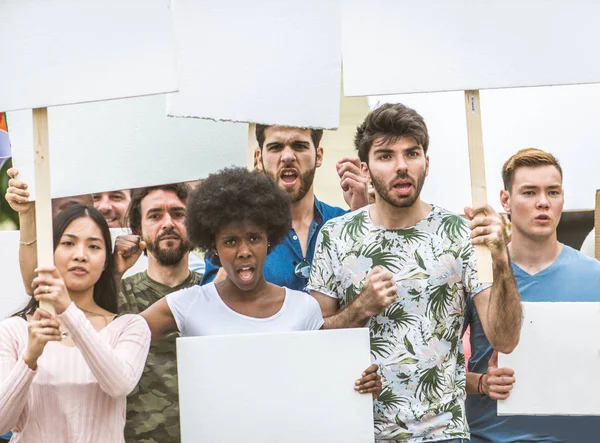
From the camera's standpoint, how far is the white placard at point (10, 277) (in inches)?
195

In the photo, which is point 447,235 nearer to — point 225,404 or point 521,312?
point 521,312

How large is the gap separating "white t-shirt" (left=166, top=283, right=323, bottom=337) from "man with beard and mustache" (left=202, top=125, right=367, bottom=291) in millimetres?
411

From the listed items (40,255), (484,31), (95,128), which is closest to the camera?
(40,255)

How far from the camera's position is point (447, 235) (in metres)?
4.23

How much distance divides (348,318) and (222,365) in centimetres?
52

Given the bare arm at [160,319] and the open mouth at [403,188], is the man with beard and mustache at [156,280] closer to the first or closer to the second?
the bare arm at [160,319]

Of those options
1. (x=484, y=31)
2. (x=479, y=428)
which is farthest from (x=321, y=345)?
(x=484, y=31)

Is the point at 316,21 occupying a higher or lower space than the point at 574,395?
higher

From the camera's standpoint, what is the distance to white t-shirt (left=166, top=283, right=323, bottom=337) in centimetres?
404

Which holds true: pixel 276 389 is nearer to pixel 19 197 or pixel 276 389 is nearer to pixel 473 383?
pixel 473 383

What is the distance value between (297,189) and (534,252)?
3.56 feet

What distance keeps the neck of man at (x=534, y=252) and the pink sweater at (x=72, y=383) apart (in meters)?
1.75

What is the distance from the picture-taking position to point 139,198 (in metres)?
5.03

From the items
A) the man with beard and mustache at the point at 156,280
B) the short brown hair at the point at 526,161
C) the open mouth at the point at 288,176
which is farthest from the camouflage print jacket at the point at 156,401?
the short brown hair at the point at 526,161
